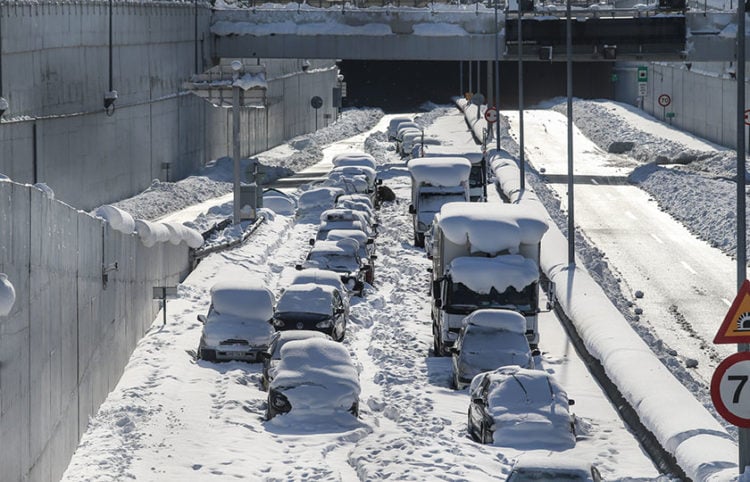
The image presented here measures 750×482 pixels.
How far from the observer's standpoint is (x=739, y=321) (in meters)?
16.2

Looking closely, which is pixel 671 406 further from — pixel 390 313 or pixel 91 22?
pixel 91 22

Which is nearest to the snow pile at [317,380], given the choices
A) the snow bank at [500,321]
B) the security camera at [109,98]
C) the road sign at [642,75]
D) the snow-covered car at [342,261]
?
the snow bank at [500,321]

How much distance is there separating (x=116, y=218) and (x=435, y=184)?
65.0 ft

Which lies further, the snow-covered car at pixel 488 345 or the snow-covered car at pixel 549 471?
the snow-covered car at pixel 488 345

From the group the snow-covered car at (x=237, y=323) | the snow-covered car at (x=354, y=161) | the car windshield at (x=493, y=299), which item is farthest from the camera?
the snow-covered car at (x=354, y=161)

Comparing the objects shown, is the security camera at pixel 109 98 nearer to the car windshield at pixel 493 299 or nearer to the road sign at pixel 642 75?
the car windshield at pixel 493 299

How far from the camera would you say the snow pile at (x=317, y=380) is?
84.7 feet

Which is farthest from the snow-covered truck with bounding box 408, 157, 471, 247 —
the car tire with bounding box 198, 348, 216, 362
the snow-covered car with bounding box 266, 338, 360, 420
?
the snow-covered car with bounding box 266, 338, 360, 420

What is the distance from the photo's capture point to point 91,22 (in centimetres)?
5859

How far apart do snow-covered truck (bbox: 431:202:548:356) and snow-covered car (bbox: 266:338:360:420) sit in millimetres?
5455

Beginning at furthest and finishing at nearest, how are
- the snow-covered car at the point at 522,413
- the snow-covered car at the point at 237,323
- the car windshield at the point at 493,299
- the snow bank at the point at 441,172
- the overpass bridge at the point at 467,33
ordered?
the overpass bridge at the point at 467,33, the snow bank at the point at 441,172, the snow-covered car at the point at 237,323, the car windshield at the point at 493,299, the snow-covered car at the point at 522,413

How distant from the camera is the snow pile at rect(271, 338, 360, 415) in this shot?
25.8 m

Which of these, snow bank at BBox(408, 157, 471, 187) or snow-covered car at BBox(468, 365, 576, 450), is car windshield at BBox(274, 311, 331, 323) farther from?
snow bank at BBox(408, 157, 471, 187)

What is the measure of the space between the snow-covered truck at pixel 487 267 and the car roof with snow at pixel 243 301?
11.6 feet
